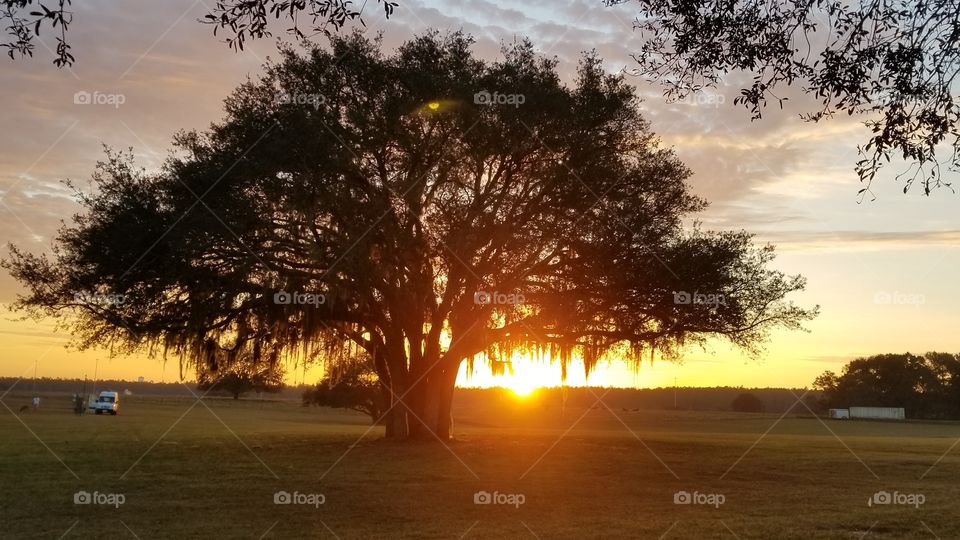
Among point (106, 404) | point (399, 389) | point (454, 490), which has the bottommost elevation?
point (454, 490)

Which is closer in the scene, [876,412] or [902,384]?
[876,412]

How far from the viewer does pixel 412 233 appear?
26047 millimetres

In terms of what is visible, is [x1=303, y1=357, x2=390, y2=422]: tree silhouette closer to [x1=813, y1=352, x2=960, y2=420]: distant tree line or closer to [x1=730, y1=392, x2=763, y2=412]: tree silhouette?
[x1=813, y1=352, x2=960, y2=420]: distant tree line

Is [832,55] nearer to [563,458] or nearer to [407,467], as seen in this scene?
[407,467]

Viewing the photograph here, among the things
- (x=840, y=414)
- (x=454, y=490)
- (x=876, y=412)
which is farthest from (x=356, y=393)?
(x=876, y=412)

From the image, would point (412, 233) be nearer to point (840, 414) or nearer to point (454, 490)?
point (454, 490)

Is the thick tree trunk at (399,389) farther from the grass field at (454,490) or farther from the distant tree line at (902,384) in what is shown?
the distant tree line at (902,384)

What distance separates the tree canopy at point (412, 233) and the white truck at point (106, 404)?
47398mm

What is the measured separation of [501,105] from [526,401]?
394 ft

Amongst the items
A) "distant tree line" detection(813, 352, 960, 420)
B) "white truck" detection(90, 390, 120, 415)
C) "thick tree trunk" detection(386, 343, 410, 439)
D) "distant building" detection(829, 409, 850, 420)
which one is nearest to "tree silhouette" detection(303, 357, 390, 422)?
"white truck" detection(90, 390, 120, 415)

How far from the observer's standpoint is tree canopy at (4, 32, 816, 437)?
81.5ft

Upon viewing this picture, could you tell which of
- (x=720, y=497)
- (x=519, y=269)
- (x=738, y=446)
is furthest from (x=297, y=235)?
(x=738, y=446)

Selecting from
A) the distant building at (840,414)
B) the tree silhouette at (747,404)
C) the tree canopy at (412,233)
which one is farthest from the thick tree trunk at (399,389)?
the tree silhouette at (747,404)

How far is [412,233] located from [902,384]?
114617mm
